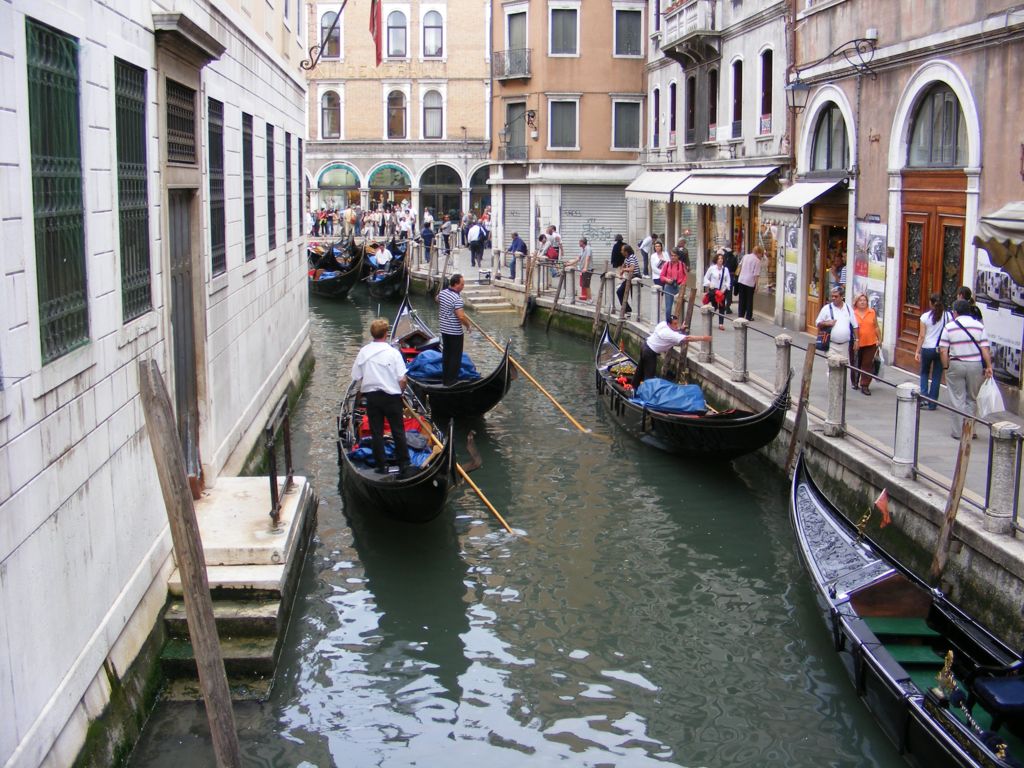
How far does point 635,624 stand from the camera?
23.0 ft

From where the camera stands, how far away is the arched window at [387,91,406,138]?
3841cm

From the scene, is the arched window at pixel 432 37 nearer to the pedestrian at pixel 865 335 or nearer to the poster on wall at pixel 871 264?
the poster on wall at pixel 871 264

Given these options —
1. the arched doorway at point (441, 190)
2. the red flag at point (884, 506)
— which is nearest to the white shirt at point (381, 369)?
the red flag at point (884, 506)

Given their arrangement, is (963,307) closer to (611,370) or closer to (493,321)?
(611,370)

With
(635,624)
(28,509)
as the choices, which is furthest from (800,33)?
(28,509)

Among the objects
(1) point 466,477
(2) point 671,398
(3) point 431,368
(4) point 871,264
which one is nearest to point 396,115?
(3) point 431,368

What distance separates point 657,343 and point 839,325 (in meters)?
1.81

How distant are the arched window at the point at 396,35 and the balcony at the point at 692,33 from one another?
1803cm

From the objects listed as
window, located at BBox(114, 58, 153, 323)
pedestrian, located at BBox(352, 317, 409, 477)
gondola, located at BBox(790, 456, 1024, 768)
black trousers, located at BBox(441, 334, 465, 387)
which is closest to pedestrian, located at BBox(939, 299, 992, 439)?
gondola, located at BBox(790, 456, 1024, 768)

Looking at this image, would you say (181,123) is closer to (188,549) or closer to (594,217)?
(188,549)

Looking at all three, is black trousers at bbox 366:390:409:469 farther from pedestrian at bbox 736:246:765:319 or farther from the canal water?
pedestrian at bbox 736:246:765:319

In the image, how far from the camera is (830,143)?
1443 cm

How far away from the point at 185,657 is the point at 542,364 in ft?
37.3

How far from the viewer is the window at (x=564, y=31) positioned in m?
26.6
